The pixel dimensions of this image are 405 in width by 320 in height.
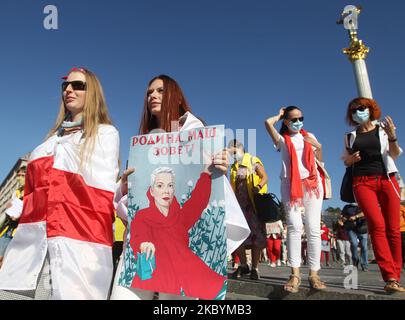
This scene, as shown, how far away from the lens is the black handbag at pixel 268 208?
4773 mm

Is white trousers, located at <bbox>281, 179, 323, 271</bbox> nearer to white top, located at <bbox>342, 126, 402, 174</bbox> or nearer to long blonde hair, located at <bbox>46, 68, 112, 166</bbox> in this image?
white top, located at <bbox>342, 126, 402, 174</bbox>

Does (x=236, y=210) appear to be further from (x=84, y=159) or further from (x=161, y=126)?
(x=84, y=159)

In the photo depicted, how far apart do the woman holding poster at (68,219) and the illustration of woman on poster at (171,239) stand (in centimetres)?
24

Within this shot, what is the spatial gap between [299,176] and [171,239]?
87.8 inches

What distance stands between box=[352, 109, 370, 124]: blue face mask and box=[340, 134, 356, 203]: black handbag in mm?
212

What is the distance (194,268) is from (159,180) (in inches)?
21.8

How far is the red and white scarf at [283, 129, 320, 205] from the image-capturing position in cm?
386

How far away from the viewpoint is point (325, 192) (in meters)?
4.15

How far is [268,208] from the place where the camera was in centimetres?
479

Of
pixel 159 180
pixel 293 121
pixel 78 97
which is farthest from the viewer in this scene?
pixel 293 121

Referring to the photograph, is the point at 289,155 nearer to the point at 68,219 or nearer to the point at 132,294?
the point at 132,294

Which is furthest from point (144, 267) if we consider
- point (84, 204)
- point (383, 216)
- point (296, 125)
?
point (383, 216)
